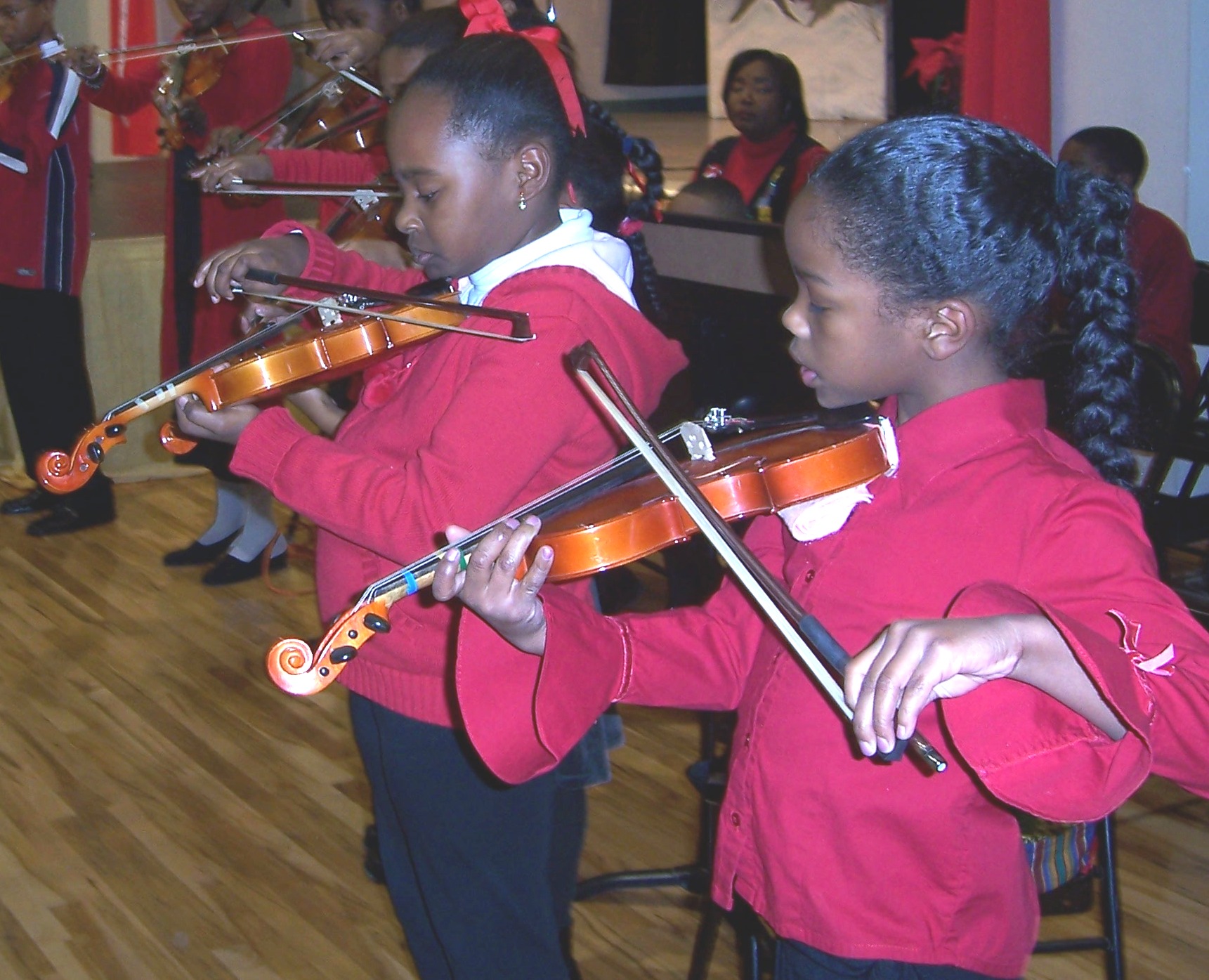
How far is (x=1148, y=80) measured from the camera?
309 cm

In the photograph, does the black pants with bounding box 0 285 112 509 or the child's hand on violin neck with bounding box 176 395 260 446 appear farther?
the black pants with bounding box 0 285 112 509

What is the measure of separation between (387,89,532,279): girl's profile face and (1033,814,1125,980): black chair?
0.86 m

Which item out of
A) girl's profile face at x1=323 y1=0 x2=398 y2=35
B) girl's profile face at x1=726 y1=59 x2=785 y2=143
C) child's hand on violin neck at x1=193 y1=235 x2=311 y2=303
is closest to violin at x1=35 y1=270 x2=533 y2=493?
child's hand on violin neck at x1=193 y1=235 x2=311 y2=303

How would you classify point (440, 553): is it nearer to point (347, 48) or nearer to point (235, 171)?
point (235, 171)

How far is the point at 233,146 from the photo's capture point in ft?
8.96

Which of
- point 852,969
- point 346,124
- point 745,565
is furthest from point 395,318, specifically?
point 346,124

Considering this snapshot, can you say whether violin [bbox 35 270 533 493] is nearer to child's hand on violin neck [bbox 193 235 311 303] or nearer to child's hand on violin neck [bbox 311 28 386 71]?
child's hand on violin neck [bbox 193 235 311 303]

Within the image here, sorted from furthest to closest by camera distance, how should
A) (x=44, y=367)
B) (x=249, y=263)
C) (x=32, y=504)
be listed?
1. (x=32, y=504)
2. (x=44, y=367)
3. (x=249, y=263)

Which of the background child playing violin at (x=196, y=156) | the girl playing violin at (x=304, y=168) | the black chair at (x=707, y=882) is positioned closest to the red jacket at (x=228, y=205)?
the background child playing violin at (x=196, y=156)

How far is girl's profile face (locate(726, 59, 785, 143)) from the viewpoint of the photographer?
348 cm

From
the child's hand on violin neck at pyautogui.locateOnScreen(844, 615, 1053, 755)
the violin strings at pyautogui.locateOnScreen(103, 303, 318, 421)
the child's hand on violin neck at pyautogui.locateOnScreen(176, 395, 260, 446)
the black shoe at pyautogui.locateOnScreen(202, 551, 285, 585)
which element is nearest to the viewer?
the child's hand on violin neck at pyautogui.locateOnScreen(844, 615, 1053, 755)

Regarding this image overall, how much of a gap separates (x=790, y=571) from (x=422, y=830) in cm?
46

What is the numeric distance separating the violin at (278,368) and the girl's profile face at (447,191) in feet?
0.22

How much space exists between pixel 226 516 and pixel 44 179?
909 millimetres
